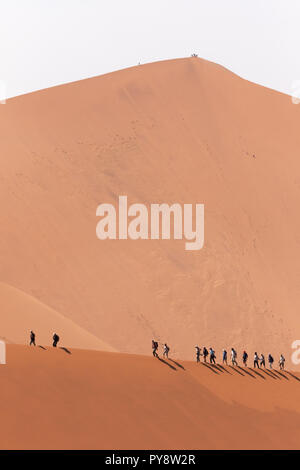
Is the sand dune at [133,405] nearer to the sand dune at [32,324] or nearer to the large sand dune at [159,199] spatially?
the sand dune at [32,324]

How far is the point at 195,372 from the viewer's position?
1097 inches

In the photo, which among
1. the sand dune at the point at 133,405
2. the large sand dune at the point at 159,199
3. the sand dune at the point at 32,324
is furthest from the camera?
the large sand dune at the point at 159,199

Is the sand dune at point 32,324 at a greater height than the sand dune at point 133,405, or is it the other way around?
the sand dune at point 32,324

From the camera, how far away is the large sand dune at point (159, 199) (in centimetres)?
4150

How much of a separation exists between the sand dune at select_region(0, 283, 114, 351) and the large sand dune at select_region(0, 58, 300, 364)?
247 inches

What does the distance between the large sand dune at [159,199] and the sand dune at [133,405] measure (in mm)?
11353

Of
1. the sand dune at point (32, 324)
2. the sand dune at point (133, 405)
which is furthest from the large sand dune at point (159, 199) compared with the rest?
the sand dune at point (133, 405)

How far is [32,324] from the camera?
3045 centimetres

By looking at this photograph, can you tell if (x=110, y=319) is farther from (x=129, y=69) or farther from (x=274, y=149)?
(x=129, y=69)

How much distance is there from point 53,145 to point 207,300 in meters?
14.3

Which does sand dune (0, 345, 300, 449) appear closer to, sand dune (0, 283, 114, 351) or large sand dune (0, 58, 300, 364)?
sand dune (0, 283, 114, 351)

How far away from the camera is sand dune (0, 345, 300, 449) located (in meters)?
21.6

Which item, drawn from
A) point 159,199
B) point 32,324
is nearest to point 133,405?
point 32,324

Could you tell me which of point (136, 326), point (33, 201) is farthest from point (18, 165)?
point (136, 326)
